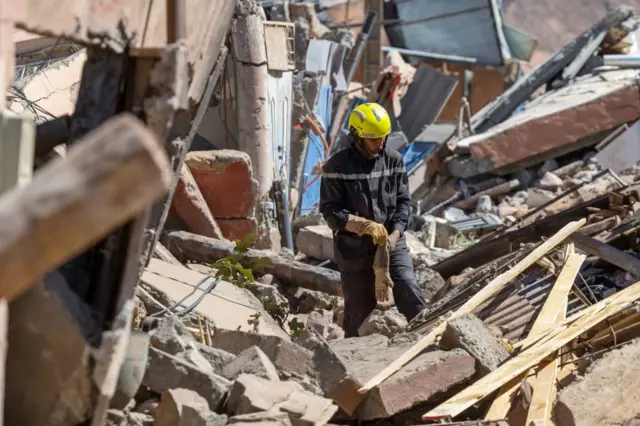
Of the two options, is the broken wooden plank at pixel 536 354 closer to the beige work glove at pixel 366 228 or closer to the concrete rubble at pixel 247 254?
the concrete rubble at pixel 247 254

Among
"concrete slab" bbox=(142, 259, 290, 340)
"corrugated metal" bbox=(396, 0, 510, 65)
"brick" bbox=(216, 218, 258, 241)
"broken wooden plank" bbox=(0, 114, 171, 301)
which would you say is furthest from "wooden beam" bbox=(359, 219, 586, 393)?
"corrugated metal" bbox=(396, 0, 510, 65)

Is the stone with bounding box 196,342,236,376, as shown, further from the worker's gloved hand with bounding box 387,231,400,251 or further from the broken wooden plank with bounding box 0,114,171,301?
the broken wooden plank with bounding box 0,114,171,301

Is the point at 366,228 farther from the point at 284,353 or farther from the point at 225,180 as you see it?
the point at 225,180

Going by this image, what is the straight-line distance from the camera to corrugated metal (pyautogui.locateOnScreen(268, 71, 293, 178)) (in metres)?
11.2

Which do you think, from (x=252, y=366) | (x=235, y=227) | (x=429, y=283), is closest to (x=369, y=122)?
(x=429, y=283)

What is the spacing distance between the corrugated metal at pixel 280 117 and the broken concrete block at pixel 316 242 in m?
0.86

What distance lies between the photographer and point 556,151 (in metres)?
14.7

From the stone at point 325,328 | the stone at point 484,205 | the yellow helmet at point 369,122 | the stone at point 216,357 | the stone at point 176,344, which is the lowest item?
the stone at point 484,205

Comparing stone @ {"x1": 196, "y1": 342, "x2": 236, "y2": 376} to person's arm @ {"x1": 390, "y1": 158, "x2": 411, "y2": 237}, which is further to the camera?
person's arm @ {"x1": 390, "y1": 158, "x2": 411, "y2": 237}

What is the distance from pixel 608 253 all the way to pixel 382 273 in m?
1.82

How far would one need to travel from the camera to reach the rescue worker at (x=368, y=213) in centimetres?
689

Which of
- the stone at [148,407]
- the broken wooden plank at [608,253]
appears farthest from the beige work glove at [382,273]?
Answer: the stone at [148,407]

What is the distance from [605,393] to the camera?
5273mm

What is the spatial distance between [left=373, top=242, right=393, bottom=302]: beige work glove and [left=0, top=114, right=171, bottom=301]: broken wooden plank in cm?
479
